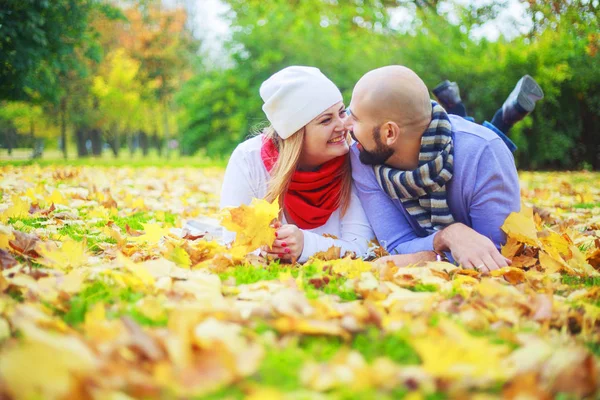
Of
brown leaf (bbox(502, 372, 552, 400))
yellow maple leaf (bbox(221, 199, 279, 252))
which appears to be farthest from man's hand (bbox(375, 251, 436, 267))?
brown leaf (bbox(502, 372, 552, 400))

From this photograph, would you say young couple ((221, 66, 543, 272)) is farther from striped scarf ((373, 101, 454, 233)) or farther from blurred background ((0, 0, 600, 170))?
blurred background ((0, 0, 600, 170))

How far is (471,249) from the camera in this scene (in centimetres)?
221

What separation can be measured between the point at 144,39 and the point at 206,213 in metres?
20.1

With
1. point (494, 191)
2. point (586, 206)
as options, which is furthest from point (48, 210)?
point (586, 206)

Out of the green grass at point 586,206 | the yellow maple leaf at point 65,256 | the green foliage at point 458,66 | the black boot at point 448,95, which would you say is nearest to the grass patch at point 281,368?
the yellow maple leaf at point 65,256

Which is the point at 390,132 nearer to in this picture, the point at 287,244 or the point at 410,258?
the point at 410,258

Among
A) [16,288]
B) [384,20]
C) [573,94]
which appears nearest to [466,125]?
[16,288]

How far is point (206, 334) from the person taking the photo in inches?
44.6

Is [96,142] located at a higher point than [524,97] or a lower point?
lower

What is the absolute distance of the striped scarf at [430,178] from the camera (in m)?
2.35

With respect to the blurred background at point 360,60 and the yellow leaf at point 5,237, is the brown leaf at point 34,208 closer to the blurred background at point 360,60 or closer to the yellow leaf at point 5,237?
the yellow leaf at point 5,237

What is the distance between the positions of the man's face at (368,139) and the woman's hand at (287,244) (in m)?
0.51

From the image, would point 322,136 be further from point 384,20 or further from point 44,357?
point 384,20

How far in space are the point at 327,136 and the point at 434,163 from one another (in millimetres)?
601
